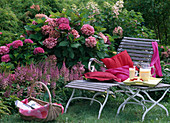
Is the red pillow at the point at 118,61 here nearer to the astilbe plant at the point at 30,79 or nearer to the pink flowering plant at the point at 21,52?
the astilbe plant at the point at 30,79

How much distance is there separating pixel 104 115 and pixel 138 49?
6.59ft

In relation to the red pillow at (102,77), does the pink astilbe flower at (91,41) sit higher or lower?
higher

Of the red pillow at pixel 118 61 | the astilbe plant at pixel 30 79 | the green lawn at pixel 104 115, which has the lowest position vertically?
the green lawn at pixel 104 115

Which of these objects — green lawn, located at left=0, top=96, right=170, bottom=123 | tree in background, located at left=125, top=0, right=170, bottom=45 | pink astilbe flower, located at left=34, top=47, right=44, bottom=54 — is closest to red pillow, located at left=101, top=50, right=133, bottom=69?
green lawn, located at left=0, top=96, right=170, bottom=123

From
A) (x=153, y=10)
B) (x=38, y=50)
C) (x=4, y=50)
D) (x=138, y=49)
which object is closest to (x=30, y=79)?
(x=38, y=50)

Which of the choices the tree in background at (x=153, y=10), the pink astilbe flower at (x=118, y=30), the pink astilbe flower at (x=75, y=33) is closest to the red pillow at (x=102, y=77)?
the pink astilbe flower at (x=75, y=33)

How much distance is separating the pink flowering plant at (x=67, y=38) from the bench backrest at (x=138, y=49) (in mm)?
480

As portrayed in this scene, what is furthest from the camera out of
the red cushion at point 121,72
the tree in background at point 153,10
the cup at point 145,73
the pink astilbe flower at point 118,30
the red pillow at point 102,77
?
the tree in background at point 153,10

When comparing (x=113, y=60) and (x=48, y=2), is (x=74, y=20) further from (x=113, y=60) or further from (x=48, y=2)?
(x=48, y=2)

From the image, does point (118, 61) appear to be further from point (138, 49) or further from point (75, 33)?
point (75, 33)

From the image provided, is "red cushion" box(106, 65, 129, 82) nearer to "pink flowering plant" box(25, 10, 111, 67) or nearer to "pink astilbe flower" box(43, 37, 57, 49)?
"pink flowering plant" box(25, 10, 111, 67)

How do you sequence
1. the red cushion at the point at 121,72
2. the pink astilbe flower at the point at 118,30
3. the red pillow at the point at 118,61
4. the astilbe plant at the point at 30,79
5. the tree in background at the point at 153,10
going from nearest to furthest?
the astilbe plant at the point at 30,79 → the red cushion at the point at 121,72 → the red pillow at the point at 118,61 → the pink astilbe flower at the point at 118,30 → the tree in background at the point at 153,10

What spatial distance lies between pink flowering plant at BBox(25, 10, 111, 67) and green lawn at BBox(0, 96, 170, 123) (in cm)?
101

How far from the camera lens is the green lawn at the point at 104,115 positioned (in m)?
3.18
